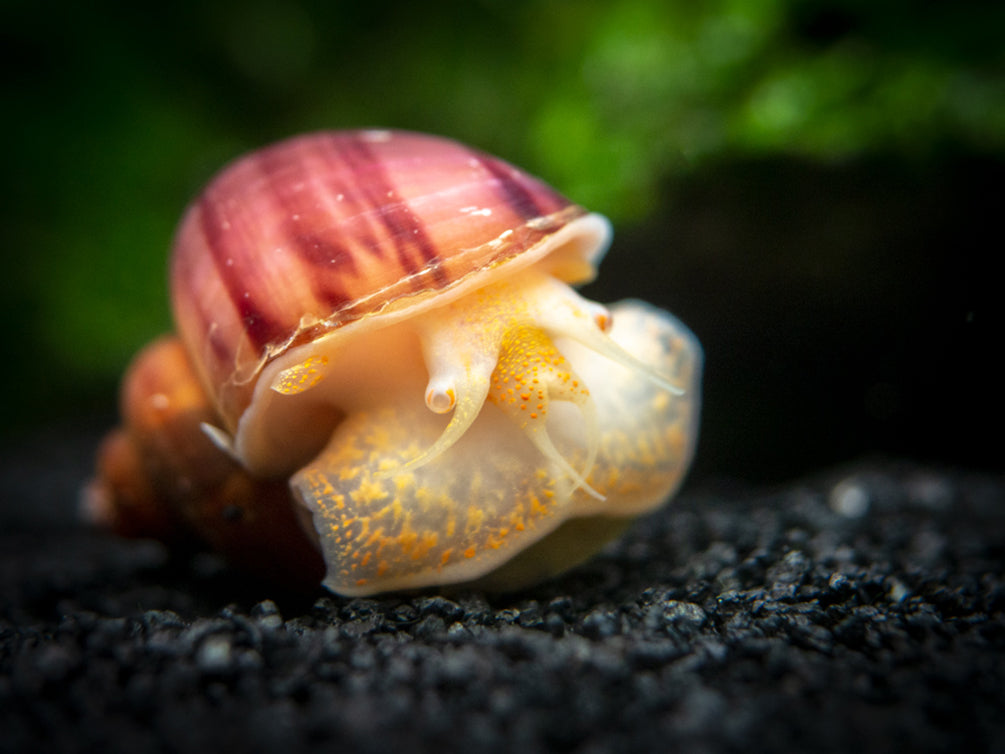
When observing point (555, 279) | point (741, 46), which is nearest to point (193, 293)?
point (555, 279)

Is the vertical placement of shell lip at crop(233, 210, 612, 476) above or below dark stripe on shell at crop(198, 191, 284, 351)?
below

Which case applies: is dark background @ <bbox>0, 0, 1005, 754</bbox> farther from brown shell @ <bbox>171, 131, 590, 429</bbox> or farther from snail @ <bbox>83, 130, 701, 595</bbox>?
brown shell @ <bbox>171, 131, 590, 429</bbox>

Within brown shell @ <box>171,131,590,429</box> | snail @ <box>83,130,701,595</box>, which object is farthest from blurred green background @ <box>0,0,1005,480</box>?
brown shell @ <box>171,131,590,429</box>

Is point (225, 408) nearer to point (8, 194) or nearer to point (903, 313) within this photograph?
point (903, 313)

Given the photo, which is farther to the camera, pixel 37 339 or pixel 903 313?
pixel 37 339

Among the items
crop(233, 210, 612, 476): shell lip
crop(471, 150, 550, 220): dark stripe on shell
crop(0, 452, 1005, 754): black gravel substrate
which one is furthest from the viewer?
crop(471, 150, 550, 220): dark stripe on shell

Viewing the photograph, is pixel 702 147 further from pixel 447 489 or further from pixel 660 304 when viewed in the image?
pixel 447 489
